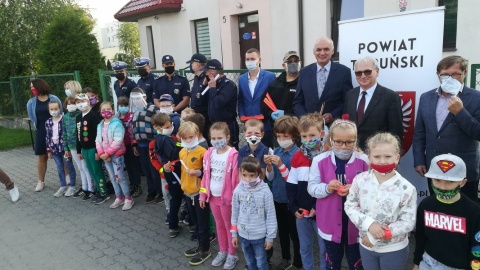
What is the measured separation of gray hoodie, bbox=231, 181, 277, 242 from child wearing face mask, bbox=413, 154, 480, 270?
1.27 meters

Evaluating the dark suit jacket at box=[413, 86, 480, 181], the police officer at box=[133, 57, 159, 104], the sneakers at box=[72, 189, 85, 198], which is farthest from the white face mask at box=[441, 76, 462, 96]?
the sneakers at box=[72, 189, 85, 198]

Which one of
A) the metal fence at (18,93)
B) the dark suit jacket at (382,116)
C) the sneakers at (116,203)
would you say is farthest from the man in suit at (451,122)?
the metal fence at (18,93)

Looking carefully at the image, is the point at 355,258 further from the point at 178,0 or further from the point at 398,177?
the point at 178,0

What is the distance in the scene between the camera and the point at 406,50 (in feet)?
13.0

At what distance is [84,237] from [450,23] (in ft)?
26.0

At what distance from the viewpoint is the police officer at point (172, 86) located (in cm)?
646

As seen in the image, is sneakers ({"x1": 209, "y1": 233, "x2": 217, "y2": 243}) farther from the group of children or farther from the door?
the door

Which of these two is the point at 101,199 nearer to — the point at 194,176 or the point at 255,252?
the point at 194,176

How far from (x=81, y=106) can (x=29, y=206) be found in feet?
6.82

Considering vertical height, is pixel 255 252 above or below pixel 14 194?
above

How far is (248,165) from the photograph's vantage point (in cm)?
342

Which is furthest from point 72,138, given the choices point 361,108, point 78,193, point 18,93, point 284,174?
point 18,93

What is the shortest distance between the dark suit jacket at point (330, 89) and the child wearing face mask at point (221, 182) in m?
1.05

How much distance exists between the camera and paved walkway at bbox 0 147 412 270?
4.50m
